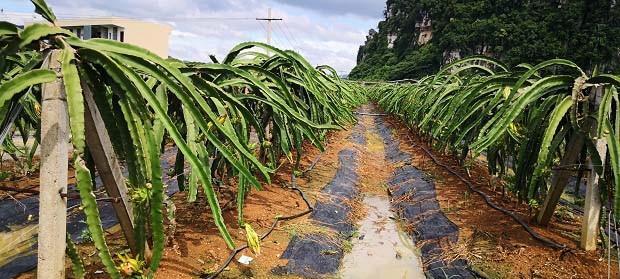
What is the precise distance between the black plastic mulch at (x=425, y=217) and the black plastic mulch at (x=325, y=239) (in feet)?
1.61

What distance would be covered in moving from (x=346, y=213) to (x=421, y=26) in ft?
187

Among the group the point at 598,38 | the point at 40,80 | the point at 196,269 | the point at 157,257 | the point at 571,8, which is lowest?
the point at 196,269

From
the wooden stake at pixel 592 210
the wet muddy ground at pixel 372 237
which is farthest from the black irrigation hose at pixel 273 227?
the wooden stake at pixel 592 210

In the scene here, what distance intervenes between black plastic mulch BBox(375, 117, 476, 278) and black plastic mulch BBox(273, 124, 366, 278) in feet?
1.61

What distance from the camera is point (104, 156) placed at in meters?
1.62

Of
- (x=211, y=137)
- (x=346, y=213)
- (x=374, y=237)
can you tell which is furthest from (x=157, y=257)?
(x=346, y=213)

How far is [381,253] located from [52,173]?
7.66ft

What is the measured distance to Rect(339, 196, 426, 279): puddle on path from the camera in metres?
2.87

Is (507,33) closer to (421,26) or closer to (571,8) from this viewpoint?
(571,8)

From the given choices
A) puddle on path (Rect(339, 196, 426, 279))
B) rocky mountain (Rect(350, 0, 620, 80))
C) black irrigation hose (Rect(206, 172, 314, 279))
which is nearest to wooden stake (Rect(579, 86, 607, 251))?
puddle on path (Rect(339, 196, 426, 279))

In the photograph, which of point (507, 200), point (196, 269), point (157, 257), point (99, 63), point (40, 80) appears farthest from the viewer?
point (507, 200)

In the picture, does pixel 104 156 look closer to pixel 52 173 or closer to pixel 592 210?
pixel 52 173

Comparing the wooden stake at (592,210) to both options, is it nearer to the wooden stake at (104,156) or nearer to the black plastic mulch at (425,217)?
the black plastic mulch at (425,217)

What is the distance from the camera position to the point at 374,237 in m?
3.53
